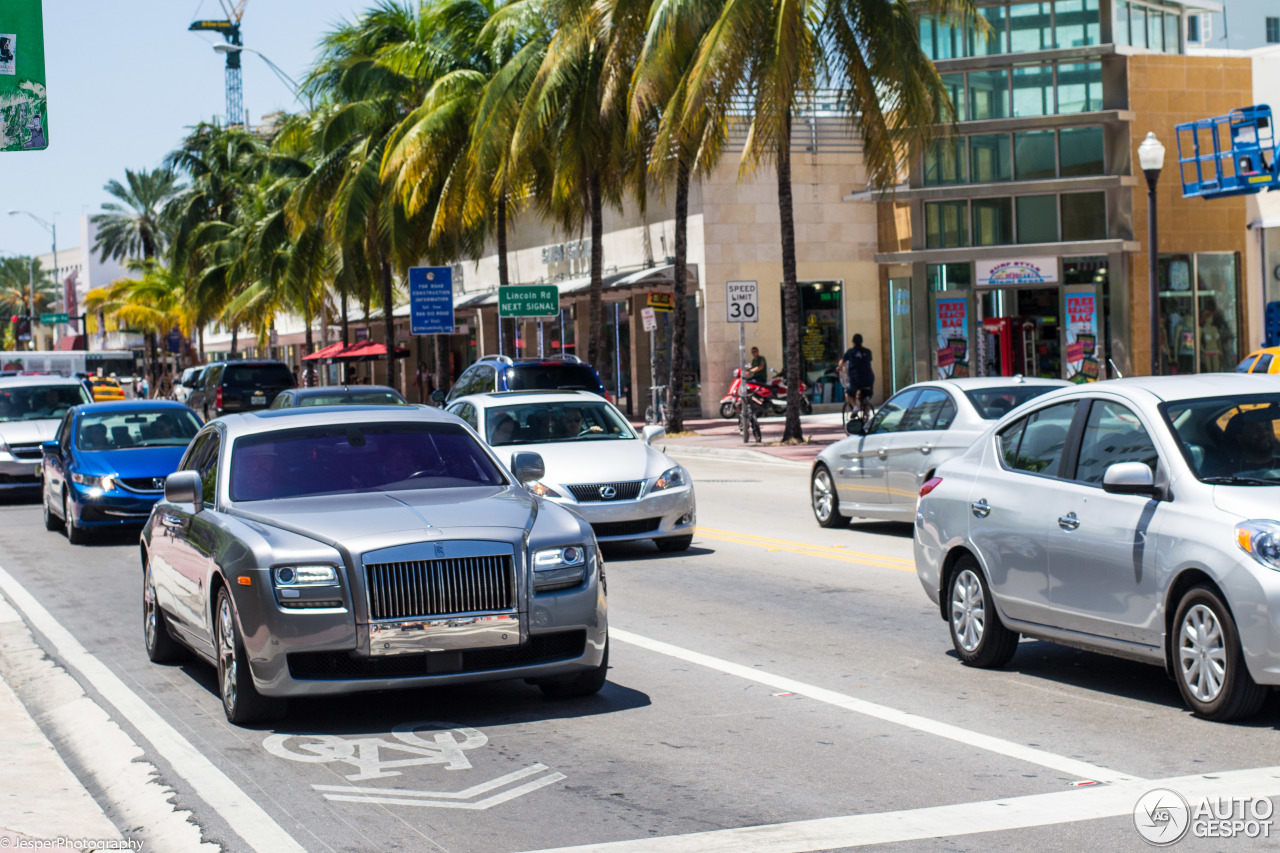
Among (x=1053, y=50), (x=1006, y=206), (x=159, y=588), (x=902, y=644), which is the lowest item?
(x=902, y=644)

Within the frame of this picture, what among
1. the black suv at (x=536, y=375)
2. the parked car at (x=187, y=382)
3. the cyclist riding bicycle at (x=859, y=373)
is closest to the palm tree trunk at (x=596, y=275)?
the cyclist riding bicycle at (x=859, y=373)

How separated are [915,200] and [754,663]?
102ft

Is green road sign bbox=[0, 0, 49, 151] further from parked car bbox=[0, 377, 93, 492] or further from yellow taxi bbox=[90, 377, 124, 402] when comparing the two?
yellow taxi bbox=[90, 377, 124, 402]

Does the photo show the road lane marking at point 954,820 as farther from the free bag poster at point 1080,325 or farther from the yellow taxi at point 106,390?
the yellow taxi at point 106,390

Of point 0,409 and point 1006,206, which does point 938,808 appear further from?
point 1006,206

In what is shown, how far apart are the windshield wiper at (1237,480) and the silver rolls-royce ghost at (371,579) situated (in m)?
2.98

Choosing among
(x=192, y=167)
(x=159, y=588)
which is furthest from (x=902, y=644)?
(x=192, y=167)

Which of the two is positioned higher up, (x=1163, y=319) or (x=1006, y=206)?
(x=1006, y=206)

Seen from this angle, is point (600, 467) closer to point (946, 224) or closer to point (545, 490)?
point (545, 490)

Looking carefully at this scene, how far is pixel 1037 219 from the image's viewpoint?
3709 centimetres

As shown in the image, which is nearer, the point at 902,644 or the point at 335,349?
the point at 902,644

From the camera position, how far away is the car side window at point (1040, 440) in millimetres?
8016

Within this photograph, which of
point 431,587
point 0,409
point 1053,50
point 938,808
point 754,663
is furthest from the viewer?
point 1053,50

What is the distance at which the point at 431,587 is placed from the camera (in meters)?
7.07
